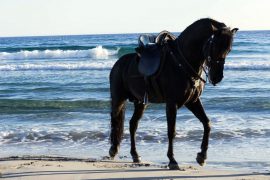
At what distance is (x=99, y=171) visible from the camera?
6.78 metres

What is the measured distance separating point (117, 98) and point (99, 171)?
152 cm

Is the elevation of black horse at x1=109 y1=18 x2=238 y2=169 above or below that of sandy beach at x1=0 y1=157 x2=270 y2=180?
above

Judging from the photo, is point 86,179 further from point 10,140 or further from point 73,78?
point 73,78

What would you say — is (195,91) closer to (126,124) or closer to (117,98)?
(117,98)

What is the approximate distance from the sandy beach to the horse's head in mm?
1301

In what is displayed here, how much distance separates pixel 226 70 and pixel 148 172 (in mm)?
21720

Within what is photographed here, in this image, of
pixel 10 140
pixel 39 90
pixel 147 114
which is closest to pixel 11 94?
pixel 39 90

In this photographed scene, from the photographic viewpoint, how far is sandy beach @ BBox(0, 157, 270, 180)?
6406mm

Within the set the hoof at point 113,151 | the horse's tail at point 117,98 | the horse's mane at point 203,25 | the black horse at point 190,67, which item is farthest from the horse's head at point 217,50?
the hoof at point 113,151

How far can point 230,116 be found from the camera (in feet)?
42.8

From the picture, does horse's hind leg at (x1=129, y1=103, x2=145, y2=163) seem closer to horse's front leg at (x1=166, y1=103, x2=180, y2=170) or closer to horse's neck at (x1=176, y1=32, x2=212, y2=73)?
horse's front leg at (x1=166, y1=103, x2=180, y2=170)

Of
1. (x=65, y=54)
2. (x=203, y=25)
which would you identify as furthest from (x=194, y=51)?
(x=65, y=54)

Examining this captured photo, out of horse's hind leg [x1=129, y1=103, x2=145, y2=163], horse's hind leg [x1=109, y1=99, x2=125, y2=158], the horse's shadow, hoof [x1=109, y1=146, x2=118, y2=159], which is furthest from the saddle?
hoof [x1=109, y1=146, x2=118, y2=159]

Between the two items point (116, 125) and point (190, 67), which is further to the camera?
point (116, 125)
